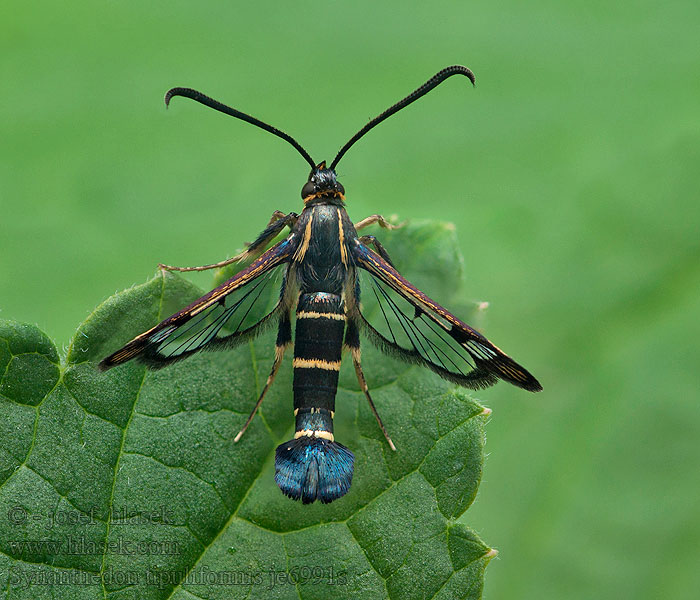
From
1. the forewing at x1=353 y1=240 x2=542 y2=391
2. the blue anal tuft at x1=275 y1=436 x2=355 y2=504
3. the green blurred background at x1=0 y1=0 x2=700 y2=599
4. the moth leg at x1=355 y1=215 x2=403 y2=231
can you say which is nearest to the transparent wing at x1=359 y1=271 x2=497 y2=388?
the forewing at x1=353 y1=240 x2=542 y2=391

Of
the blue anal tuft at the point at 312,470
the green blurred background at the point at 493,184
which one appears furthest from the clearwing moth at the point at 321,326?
the green blurred background at the point at 493,184

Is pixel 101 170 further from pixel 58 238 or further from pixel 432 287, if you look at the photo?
pixel 432 287

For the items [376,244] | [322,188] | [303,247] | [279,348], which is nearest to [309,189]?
[322,188]

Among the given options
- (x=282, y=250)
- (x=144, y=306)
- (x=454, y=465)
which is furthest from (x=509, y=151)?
(x=144, y=306)

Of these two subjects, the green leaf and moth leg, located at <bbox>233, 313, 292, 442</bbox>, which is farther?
moth leg, located at <bbox>233, 313, 292, 442</bbox>

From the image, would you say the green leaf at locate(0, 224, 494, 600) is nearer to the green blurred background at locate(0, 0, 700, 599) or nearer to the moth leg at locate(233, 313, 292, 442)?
the moth leg at locate(233, 313, 292, 442)
